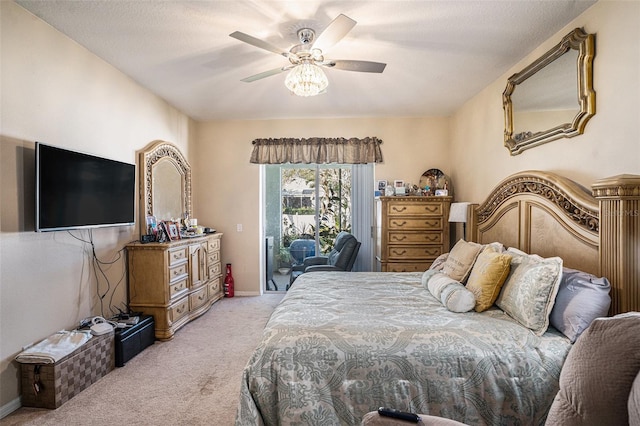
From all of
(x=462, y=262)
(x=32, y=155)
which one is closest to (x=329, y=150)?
(x=462, y=262)

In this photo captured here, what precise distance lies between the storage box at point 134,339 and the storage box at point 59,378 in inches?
9.3

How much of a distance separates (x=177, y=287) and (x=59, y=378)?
1361 millimetres

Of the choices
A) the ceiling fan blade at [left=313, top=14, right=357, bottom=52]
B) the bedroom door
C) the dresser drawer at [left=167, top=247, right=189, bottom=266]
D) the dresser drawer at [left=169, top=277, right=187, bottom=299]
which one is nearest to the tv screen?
the dresser drawer at [left=167, top=247, right=189, bottom=266]

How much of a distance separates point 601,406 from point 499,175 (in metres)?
2.69

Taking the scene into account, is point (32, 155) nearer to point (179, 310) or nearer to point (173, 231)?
point (173, 231)

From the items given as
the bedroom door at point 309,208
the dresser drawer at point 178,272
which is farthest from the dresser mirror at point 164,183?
the bedroom door at point 309,208

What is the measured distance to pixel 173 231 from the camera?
11.8ft

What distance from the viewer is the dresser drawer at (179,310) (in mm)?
3283

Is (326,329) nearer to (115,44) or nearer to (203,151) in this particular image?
(115,44)

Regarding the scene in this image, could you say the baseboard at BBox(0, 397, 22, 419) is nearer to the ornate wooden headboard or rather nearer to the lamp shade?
A: the ornate wooden headboard

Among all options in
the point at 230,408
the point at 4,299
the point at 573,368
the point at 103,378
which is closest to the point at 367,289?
the point at 230,408

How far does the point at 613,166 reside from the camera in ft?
6.27

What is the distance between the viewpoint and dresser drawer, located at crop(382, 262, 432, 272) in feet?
13.3

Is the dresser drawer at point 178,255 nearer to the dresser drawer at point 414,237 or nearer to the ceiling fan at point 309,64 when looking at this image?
the ceiling fan at point 309,64
